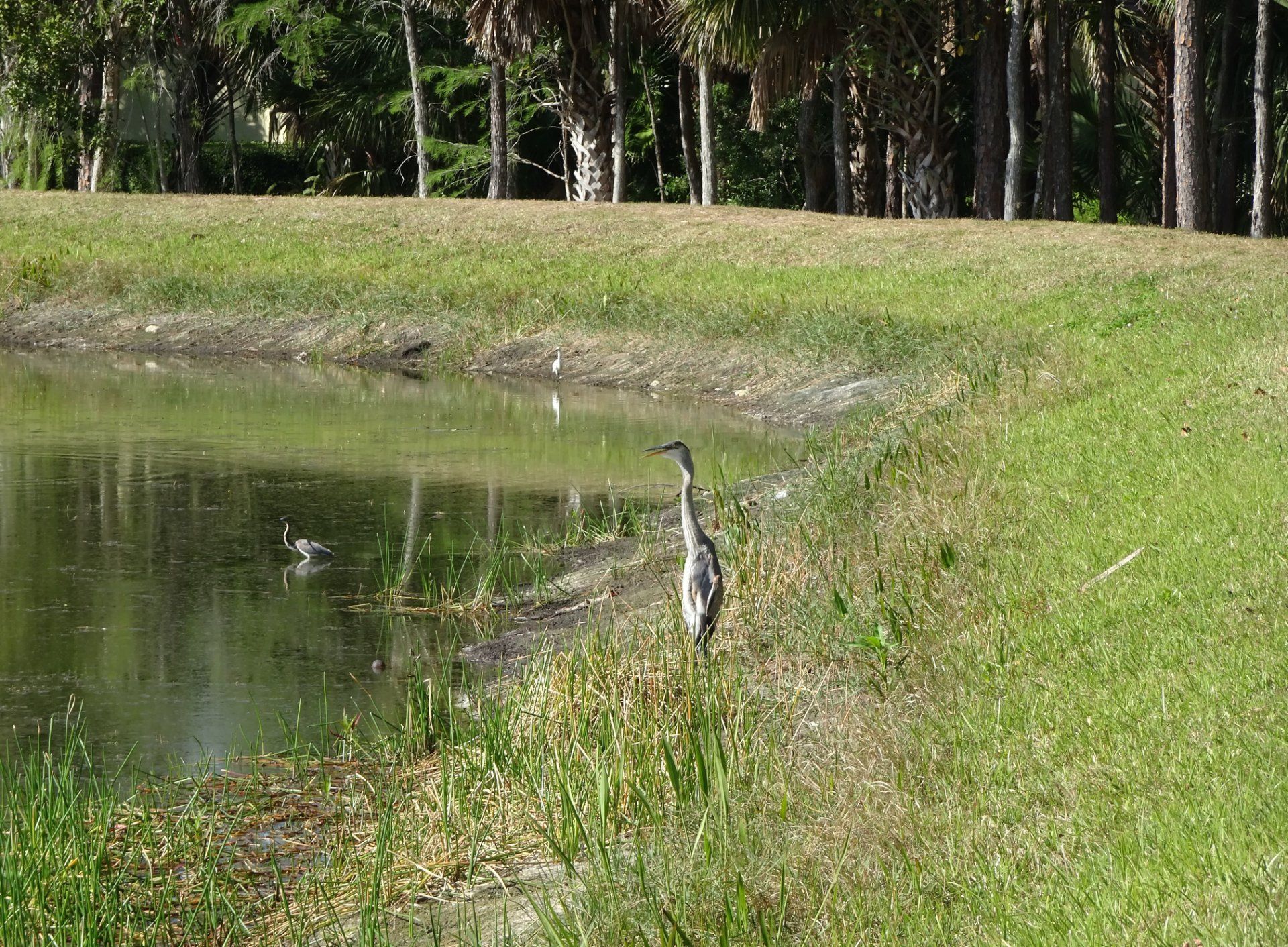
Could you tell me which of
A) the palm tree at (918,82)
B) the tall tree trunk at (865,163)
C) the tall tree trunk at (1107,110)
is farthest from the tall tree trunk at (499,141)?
the tall tree trunk at (1107,110)

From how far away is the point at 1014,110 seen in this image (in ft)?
80.5

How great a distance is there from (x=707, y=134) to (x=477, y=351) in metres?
8.28

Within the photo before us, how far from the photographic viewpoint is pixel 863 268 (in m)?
22.0

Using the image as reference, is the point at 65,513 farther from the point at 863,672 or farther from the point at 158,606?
the point at 863,672

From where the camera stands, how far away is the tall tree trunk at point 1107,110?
26141 millimetres

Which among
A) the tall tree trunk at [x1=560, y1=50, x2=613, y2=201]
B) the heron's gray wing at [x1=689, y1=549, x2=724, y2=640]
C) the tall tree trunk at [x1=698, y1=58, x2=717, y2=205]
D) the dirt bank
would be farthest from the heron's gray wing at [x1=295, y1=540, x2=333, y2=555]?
the tall tree trunk at [x1=560, y1=50, x2=613, y2=201]

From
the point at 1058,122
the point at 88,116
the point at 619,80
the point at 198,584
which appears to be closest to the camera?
the point at 198,584

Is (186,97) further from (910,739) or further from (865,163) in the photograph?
(910,739)

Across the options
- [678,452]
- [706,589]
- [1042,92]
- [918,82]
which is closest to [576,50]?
[918,82]

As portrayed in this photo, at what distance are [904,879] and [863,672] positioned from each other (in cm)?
218

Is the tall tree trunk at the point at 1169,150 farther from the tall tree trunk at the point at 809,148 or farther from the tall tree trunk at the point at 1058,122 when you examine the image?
the tall tree trunk at the point at 809,148

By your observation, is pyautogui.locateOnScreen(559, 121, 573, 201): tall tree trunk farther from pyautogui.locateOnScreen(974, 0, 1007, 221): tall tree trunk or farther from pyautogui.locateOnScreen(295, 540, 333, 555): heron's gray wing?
pyautogui.locateOnScreen(295, 540, 333, 555): heron's gray wing

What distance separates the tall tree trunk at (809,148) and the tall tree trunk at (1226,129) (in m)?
7.00

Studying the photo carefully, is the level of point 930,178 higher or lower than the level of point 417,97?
lower
